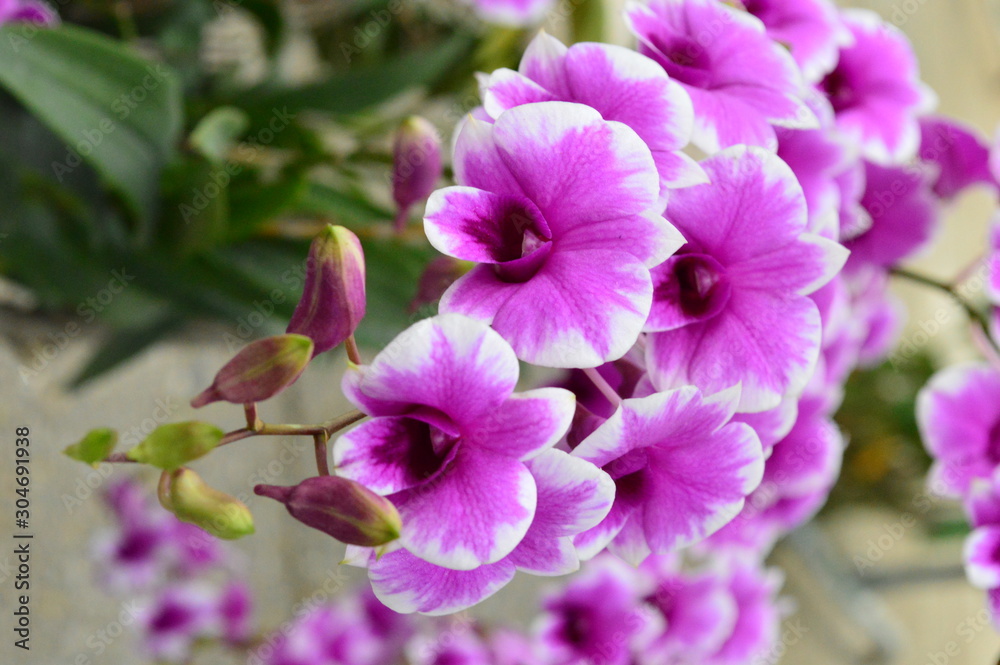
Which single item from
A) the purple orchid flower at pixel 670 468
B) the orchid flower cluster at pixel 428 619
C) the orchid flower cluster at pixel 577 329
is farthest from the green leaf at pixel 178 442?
the orchid flower cluster at pixel 428 619

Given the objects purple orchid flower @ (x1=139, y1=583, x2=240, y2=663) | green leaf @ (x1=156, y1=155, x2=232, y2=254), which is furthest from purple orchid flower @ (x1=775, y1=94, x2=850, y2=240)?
purple orchid flower @ (x1=139, y1=583, x2=240, y2=663)

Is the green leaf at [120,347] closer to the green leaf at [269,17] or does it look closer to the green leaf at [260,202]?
the green leaf at [260,202]

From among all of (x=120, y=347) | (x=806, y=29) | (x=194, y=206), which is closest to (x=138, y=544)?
(x=120, y=347)

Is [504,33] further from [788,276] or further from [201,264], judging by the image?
[788,276]

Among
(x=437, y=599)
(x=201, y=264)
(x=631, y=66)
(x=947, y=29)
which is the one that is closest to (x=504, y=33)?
(x=201, y=264)

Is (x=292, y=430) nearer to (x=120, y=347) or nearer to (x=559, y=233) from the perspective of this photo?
(x=559, y=233)

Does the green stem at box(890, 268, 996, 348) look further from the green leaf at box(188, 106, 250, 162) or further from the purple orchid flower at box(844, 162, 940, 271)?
the green leaf at box(188, 106, 250, 162)
